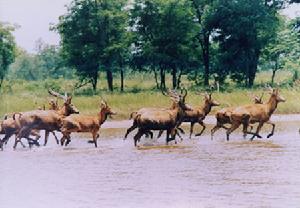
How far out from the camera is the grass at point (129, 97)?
27.3 feet

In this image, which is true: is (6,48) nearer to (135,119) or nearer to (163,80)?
(135,119)

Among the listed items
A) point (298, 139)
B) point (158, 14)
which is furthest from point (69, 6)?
point (158, 14)

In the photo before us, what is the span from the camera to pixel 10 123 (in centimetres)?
807

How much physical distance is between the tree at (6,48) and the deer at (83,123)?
95cm

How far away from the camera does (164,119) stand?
827 cm

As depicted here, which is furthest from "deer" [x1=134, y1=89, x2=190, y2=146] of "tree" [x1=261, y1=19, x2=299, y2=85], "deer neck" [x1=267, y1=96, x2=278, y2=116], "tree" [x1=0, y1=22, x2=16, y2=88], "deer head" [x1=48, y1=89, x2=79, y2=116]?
"tree" [x1=0, y1=22, x2=16, y2=88]

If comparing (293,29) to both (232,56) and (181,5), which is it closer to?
(232,56)

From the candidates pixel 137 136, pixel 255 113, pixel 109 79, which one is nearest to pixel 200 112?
pixel 255 113

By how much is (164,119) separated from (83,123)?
0.96 m

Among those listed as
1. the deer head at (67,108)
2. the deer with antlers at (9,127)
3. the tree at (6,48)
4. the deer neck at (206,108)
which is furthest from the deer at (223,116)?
the tree at (6,48)

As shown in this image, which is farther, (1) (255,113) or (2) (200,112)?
(2) (200,112)

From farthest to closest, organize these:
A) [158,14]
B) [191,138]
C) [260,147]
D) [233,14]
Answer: [158,14] < [233,14] < [191,138] < [260,147]

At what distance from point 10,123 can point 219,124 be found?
262 centimetres

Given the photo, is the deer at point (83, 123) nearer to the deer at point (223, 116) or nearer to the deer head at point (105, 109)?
the deer head at point (105, 109)
